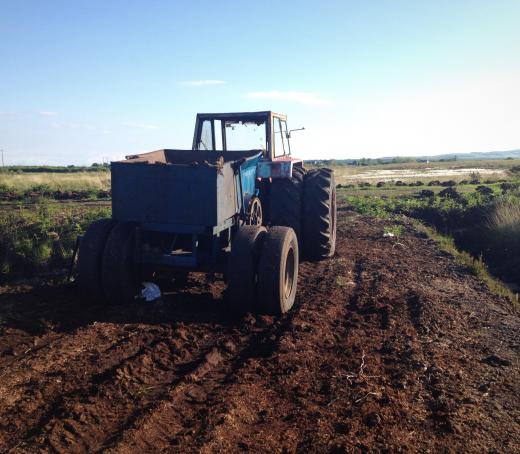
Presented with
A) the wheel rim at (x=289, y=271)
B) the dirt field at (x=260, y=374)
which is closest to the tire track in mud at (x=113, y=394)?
the dirt field at (x=260, y=374)

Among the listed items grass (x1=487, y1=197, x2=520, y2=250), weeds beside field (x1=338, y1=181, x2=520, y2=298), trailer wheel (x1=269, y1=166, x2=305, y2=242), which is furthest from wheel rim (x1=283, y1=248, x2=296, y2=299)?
grass (x1=487, y1=197, x2=520, y2=250)

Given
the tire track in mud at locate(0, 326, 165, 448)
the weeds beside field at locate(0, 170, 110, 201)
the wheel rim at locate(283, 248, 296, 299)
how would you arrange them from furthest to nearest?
1. the weeds beside field at locate(0, 170, 110, 201)
2. the wheel rim at locate(283, 248, 296, 299)
3. the tire track in mud at locate(0, 326, 165, 448)

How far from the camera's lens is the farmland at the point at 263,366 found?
3.45m

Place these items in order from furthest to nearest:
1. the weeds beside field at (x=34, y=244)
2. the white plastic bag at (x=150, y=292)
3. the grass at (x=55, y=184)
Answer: the grass at (x=55, y=184)
the weeds beside field at (x=34, y=244)
the white plastic bag at (x=150, y=292)

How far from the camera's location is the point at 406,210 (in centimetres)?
1655

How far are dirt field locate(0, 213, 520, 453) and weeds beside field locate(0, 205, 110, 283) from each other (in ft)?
4.19

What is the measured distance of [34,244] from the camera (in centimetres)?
853

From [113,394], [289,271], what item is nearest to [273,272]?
[289,271]

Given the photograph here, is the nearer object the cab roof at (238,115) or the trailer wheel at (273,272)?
the trailer wheel at (273,272)

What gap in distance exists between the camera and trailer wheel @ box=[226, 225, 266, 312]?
5.73 metres

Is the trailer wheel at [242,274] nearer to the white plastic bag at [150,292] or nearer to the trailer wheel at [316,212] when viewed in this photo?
the white plastic bag at [150,292]

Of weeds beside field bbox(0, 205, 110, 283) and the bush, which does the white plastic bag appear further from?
the bush

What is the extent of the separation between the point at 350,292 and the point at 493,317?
195 centimetres

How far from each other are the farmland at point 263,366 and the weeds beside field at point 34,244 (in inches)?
1.5
